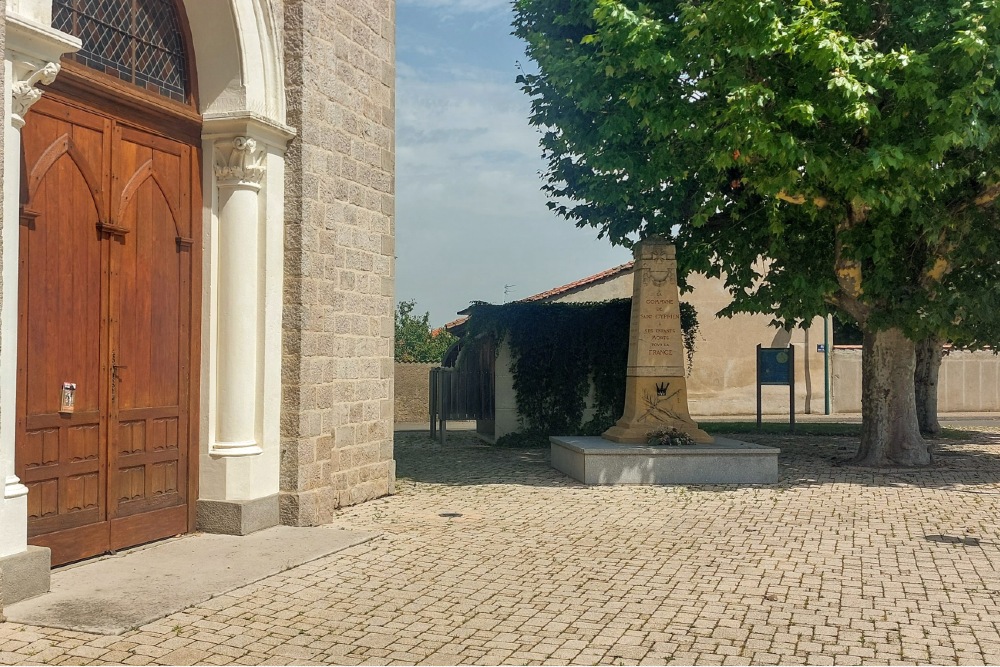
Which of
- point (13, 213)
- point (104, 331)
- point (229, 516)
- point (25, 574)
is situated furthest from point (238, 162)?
point (25, 574)

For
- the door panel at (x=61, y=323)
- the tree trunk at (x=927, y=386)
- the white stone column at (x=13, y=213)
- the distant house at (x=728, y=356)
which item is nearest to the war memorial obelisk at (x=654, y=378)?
the door panel at (x=61, y=323)

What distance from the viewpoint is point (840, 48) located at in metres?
9.88

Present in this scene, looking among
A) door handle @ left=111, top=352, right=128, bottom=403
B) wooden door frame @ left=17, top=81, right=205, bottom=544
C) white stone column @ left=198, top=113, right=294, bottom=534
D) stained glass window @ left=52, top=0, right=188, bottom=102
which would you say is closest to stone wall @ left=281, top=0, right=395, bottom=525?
white stone column @ left=198, top=113, right=294, bottom=534

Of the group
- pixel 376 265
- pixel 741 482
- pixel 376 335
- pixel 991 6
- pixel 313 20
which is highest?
pixel 991 6

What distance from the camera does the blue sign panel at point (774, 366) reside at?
61.1 ft

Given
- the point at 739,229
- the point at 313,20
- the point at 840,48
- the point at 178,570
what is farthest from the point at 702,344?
the point at 178,570

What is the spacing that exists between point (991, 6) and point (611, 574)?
7285mm

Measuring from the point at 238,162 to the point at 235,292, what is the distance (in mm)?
1053

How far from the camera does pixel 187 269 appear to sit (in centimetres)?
763

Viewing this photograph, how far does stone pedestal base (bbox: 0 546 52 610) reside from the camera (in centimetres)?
533

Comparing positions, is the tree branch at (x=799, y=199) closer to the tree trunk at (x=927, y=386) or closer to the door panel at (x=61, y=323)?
the door panel at (x=61, y=323)

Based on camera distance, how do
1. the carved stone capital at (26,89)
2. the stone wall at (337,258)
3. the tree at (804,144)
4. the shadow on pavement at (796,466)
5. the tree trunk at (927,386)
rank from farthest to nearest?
the tree trunk at (927,386) < the shadow on pavement at (796,466) < the tree at (804,144) < the stone wall at (337,258) < the carved stone capital at (26,89)

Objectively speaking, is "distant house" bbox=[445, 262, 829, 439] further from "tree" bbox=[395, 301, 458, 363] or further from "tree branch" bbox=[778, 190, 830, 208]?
"tree branch" bbox=[778, 190, 830, 208]

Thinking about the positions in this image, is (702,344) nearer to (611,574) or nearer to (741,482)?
(741,482)
